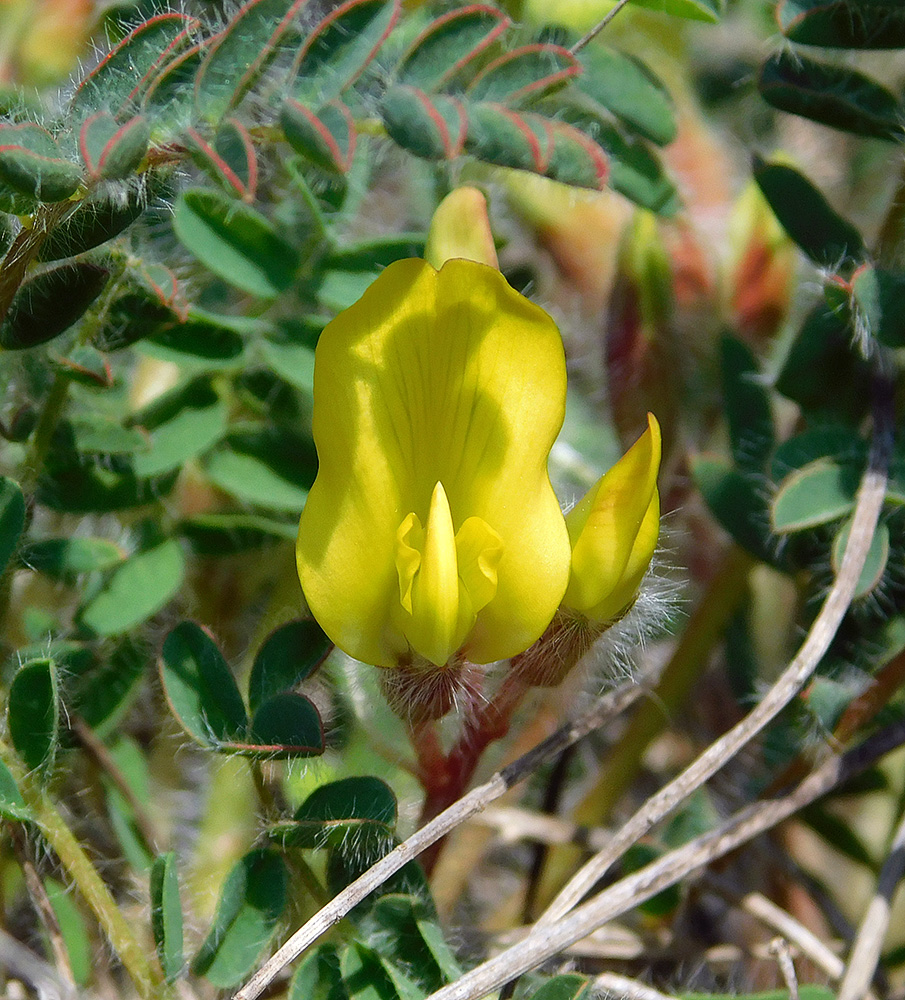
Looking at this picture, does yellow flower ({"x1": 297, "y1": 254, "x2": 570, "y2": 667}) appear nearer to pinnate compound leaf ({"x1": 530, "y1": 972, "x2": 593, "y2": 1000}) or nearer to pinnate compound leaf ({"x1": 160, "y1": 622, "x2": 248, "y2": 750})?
pinnate compound leaf ({"x1": 160, "y1": 622, "x2": 248, "y2": 750})

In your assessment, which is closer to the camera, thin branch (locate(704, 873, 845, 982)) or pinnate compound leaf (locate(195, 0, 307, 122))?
pinnate compound leaf (locate(195, 0, 307, 122))

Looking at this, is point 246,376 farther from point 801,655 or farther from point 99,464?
point 801,655

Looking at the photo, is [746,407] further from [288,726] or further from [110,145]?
[110,145]

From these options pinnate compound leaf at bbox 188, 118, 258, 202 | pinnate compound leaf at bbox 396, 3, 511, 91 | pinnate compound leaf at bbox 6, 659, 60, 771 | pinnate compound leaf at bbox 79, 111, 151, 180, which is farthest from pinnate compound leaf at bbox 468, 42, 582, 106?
pinnate compound leaf at bbox 6, 659, 60, 771

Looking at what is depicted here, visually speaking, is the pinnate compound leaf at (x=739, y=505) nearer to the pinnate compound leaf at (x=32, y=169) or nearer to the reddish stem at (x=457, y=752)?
the reddish stem at (x=457, y=752)

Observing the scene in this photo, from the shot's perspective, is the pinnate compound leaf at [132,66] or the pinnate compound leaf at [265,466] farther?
the pinnate compound leaf at [265,466]

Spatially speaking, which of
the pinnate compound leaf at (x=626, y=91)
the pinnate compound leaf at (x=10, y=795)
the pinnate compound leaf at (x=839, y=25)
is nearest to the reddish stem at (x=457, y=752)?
the pinnate compound leaf at (x=10, y=795)
